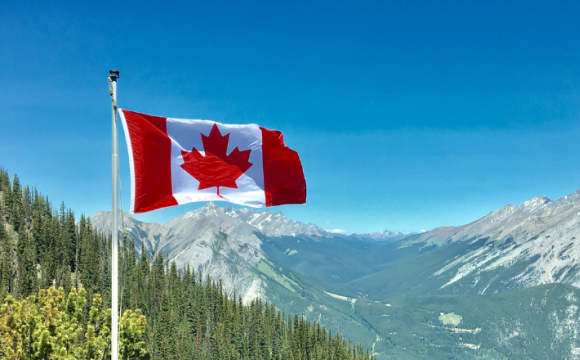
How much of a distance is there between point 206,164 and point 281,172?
3.70 meters

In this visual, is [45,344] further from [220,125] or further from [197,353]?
[197,353]

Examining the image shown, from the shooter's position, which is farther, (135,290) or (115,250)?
(135,290)

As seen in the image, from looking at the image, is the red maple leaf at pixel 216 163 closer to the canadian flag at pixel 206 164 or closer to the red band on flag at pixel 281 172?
the canadian flag at pixel 206 164

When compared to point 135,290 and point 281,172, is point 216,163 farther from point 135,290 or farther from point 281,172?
point 135,290

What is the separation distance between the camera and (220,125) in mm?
17281

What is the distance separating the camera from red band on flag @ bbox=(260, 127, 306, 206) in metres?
18.8

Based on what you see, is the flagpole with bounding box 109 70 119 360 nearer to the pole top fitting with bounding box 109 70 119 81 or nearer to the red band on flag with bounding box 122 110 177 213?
the pole top fitting with bounding box 109 70 119 81

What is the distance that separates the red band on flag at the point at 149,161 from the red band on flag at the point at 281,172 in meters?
4.56

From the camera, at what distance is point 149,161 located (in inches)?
618

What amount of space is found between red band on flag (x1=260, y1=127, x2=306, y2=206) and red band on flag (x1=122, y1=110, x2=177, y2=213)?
4558 mm

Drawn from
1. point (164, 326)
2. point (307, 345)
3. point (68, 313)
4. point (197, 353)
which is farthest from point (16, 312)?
point (307, 345)

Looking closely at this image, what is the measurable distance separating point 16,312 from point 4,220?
147 m

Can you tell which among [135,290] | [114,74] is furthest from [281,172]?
[135,290]

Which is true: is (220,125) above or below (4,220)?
below
